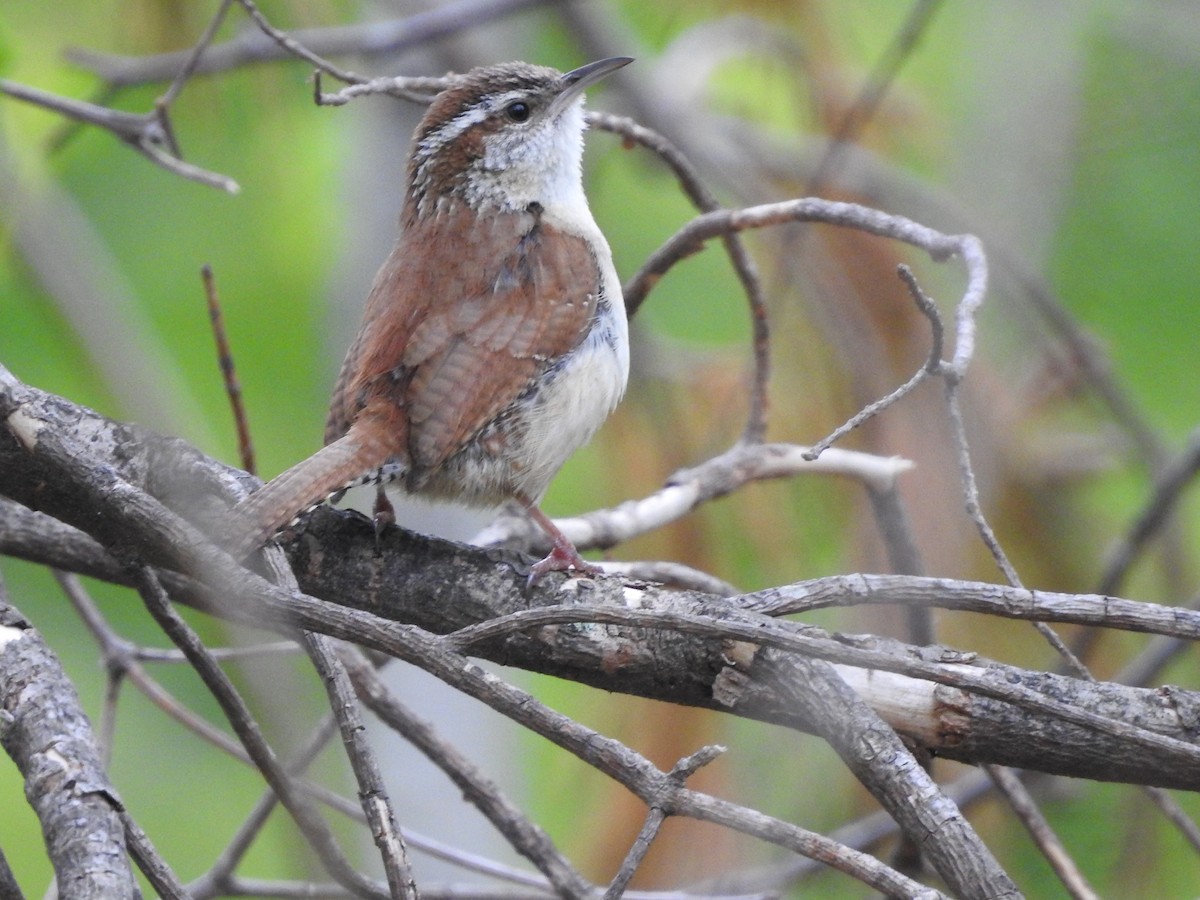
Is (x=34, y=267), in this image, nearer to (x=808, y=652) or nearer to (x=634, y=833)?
(x=634, y=833)

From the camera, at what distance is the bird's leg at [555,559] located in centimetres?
247

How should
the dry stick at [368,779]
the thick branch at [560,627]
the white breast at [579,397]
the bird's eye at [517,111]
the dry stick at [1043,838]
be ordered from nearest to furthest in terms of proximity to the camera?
the dry stick at [368,779]
the thick branch at [560,627]
the dry stick at [1043,838]
the white breast at [579,397]
the bird's eye at [517,111]

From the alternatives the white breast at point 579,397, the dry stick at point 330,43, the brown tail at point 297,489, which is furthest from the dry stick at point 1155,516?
the dry stick at point 330,43

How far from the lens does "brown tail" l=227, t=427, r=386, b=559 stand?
218 centimetres

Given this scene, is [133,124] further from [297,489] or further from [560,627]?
[560,627]

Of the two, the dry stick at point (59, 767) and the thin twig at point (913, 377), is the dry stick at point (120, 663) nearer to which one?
the dry stick at point (59, 767)

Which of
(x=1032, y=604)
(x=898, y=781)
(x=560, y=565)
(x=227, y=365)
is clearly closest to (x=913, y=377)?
(x=1032, y=604)

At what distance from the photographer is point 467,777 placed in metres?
2.81

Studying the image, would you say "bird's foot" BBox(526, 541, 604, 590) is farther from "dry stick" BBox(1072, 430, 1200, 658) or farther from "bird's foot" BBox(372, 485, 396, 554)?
"dry stick" BBox(1072, 430, 1200, 658)

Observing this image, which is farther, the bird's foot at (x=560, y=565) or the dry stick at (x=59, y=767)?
the bird's foot at (x=560, y=565)

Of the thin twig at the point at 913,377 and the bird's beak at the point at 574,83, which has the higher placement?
the bird's beak at the point at 574,83

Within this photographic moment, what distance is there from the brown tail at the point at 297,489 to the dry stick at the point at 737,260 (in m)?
1.01

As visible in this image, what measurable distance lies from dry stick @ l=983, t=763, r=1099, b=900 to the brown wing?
1.36 m

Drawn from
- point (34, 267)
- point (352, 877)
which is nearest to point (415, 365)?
point (352, 877)
